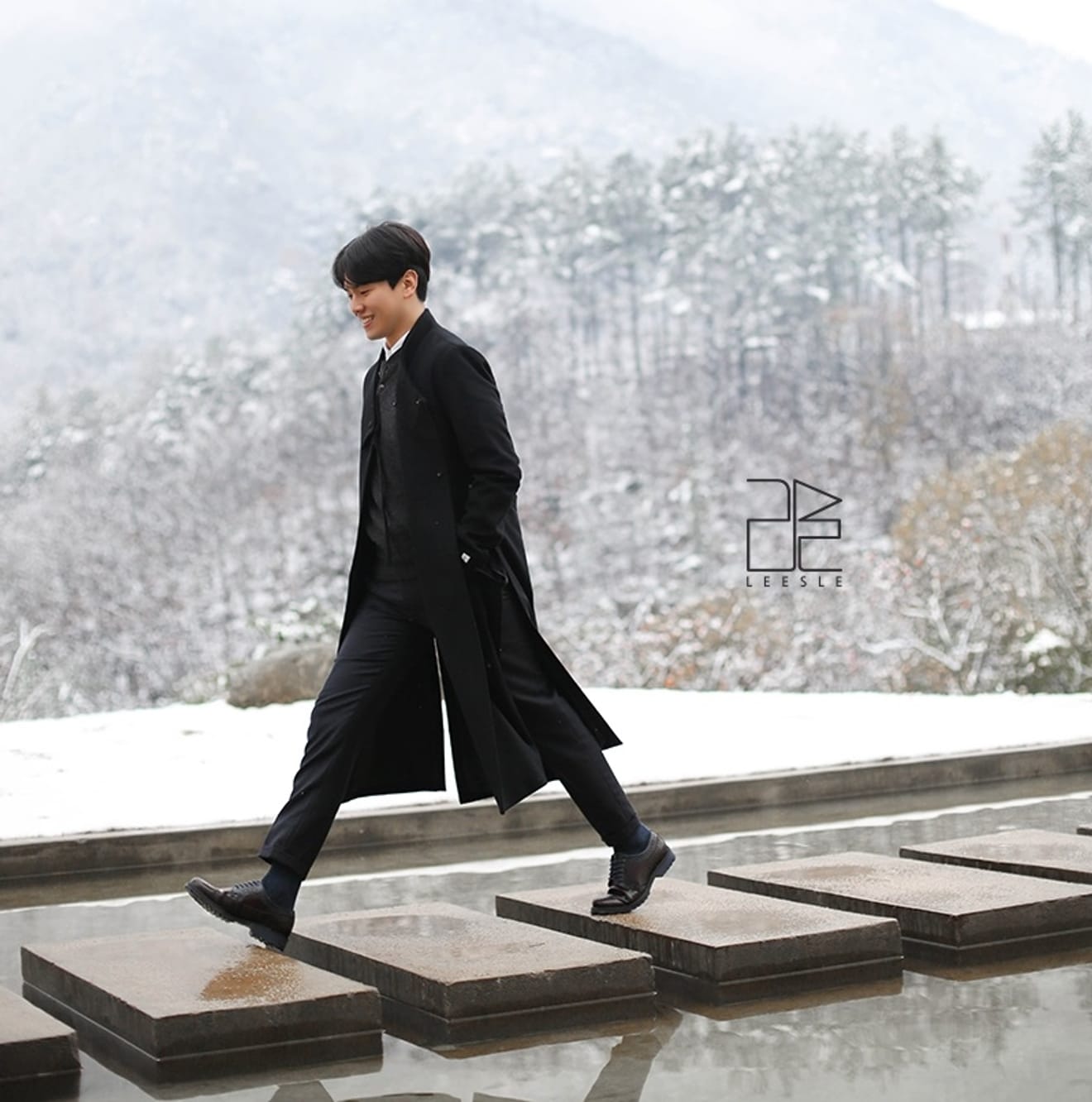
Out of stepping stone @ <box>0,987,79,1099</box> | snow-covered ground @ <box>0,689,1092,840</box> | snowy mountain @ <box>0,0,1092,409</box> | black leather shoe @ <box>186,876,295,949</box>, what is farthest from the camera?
snowy mountain @ <box>0,0,1092,409</box>

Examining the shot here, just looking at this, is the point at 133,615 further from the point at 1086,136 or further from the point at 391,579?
the point at 391,579

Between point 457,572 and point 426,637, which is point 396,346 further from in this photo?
point 426,637

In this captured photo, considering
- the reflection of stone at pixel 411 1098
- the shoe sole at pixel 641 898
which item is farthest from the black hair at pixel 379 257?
the reflection of stone at pixel 411 1098

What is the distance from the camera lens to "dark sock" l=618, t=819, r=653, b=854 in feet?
16.2

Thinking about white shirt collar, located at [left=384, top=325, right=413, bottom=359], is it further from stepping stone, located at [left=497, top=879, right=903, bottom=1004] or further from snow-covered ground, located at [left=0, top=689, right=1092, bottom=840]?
snow-covered ground, located at [left=0, top=689, right=1092, bottom=840]

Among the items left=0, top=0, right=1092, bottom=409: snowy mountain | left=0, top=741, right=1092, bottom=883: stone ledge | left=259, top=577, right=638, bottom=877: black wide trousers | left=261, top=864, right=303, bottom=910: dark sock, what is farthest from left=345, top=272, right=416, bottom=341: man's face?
left=0, top=0, right=1092, bottom=409: snowy mountain

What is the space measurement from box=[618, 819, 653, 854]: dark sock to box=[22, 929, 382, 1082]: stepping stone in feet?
2.95

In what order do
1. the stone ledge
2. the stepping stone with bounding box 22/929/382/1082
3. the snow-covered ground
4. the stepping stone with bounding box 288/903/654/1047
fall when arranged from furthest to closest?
the snow-covered ground
the stone ledge
the stepping stone with bounding box 288/903/654/1047
the stepping stone with bounding box 22/929/382/1082

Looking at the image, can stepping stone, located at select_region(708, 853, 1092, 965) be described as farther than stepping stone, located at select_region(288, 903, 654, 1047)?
Yes

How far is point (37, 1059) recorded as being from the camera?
3.79 metres

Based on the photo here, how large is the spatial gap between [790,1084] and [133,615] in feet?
134

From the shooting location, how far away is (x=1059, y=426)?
82.7 feet

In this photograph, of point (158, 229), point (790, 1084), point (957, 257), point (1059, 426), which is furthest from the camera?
point (158, 229)

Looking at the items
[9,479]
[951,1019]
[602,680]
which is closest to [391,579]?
[951,1019]
